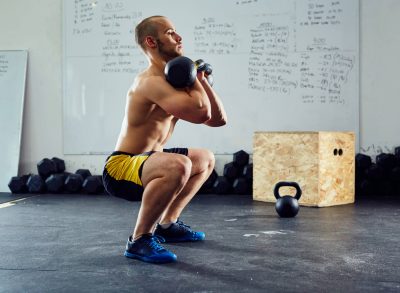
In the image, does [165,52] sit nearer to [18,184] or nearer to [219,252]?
[219,252]

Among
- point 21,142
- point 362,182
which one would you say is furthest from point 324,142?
point 21,142

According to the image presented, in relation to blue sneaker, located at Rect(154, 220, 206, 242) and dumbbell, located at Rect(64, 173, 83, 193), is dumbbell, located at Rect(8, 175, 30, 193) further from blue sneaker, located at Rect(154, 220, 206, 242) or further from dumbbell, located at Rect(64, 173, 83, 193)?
blue sneaker, located at Rect(154, 220, 206, 242)

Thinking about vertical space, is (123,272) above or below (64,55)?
below

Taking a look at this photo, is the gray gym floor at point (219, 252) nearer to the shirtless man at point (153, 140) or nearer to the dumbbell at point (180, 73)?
the shirtless man at point (153, 140)

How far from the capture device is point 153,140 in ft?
6.92

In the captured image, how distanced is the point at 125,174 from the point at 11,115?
308cm

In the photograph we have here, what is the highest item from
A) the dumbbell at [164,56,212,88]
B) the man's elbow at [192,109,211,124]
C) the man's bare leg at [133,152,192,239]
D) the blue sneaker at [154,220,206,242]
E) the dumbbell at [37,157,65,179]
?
the dumbbell at [164,56,212,88]

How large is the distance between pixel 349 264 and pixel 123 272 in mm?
820

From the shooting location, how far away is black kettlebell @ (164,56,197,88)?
1.88 meters

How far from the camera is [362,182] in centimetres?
428

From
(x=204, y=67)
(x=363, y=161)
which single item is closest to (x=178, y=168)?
(x=204, y=67)

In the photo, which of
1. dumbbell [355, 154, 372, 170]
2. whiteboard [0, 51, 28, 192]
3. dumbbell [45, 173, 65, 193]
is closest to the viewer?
dumbbell [355, 154, 372, 170]

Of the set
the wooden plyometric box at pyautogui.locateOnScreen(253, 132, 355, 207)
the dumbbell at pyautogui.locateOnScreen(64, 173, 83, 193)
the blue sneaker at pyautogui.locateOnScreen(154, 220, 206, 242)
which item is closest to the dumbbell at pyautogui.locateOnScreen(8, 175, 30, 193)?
the dumbbell at pyautogui.locateOnScreen(64, 173, 83, 193)

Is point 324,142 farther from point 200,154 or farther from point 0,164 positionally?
point 0,164
